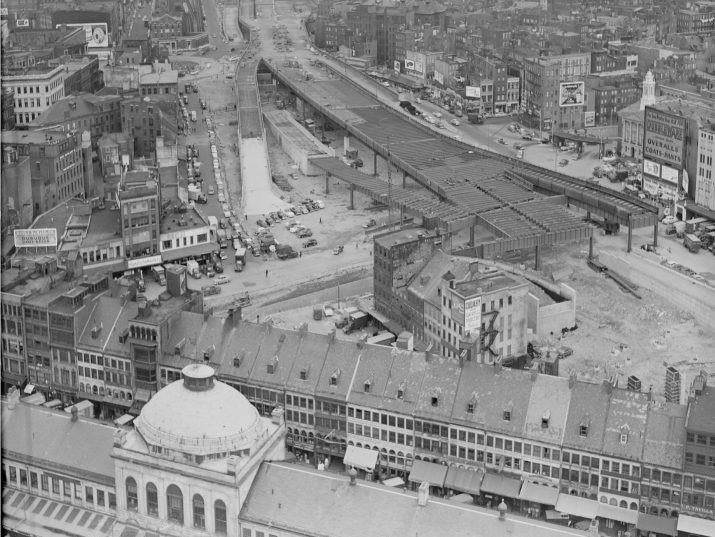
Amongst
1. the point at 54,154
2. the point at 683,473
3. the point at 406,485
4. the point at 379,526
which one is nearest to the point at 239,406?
the point at 379,526

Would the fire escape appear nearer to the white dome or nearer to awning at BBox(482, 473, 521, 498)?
awning at BBox(482, 473, 521, 498)

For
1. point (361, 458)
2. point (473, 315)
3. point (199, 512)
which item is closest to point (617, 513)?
point (361, 458)

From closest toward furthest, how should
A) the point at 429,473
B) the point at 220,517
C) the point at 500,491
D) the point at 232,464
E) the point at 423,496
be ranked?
the point at 423,496 < the point at 232,464 < the point at 220,517 < the point at 500,491 < the point at 429,473

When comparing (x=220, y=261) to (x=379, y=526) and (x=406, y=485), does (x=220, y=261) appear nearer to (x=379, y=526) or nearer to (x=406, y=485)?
(x=406, y=485)

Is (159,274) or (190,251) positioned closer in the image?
(159,274)

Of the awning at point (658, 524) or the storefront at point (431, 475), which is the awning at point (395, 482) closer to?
the storefront at point (431, 475)

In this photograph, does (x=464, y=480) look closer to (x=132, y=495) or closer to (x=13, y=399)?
(x=132, y=495)
